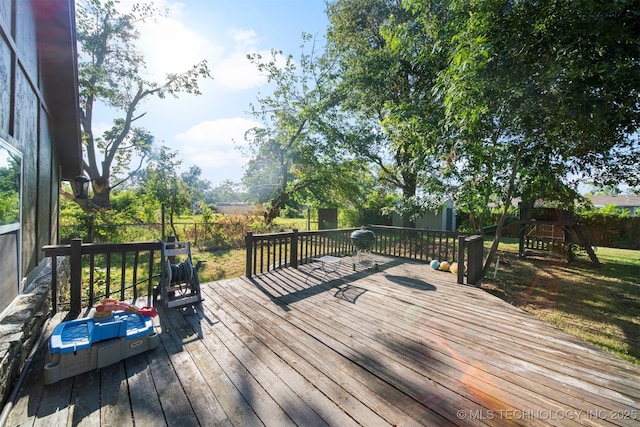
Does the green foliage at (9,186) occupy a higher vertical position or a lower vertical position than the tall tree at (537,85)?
lower

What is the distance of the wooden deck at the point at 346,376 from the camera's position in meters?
1.72

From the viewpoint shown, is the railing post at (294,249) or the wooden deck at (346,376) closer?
the wooden deck at (346,376)

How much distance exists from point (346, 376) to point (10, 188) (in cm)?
365

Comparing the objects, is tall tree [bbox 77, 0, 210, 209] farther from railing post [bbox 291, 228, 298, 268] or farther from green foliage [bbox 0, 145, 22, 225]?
railing post [bbox 291, 228, 298, 268]

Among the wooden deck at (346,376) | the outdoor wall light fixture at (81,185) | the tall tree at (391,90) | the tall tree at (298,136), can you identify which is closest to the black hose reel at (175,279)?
the wooden deck at (346,376)

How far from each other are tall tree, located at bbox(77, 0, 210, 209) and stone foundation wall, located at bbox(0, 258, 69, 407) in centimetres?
1184

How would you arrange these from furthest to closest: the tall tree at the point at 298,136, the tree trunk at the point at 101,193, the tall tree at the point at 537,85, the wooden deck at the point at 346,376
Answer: the tall tree at the point at 298,136 → the tree trunk at the point at 101,193 → the tall tree at the point at 537,85 → the wooden deck at the point at 346,376

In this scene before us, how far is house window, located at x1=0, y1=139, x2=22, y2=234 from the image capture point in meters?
2.38

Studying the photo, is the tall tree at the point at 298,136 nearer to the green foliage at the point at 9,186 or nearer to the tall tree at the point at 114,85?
the tall tree at the point at 114,85

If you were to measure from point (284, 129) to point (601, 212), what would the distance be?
1710 cm

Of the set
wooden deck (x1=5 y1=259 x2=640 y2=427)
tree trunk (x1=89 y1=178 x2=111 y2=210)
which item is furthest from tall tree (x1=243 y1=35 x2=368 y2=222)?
wooden deck (x1=5 y1=259 x2=640 y2=427)

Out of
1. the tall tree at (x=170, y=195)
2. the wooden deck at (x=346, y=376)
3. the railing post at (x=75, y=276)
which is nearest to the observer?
the wooden deck at (x=346, y=376)

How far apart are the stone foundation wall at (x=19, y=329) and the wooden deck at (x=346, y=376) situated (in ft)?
0.39

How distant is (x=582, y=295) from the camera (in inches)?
219
